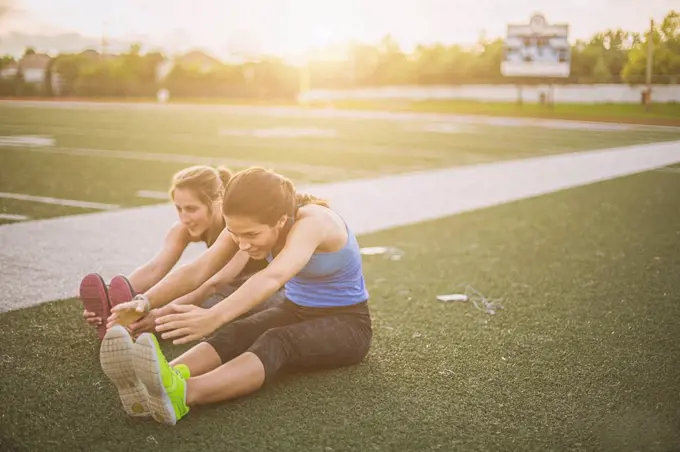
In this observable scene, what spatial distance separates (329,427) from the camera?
2.96 m

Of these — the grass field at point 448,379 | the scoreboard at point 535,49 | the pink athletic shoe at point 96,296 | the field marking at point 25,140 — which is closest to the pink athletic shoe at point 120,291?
the pink athletic shoe at point 96,296

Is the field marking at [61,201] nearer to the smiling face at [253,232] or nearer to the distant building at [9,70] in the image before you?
the distant building at [9,70]

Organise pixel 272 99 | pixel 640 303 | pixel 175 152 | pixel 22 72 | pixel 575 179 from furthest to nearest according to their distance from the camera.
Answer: pixel 272 99 < pixel 175 152 < pixel 22 72 < pixel 575 179 < pixel 640 303

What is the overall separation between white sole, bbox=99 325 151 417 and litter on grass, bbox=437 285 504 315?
2346 millimetres

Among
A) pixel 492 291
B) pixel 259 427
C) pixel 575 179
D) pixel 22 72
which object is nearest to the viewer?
pixel 259 427

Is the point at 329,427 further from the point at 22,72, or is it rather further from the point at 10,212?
the point at 22,72

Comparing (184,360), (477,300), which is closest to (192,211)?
(184,360)

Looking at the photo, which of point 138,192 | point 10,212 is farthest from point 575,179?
point 10,212

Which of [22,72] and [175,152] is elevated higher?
[22,72]

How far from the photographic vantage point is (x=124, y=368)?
2.83 m

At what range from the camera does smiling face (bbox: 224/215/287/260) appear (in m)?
3.14

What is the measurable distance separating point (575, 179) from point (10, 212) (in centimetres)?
749

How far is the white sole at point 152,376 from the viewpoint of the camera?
2787 millimetres

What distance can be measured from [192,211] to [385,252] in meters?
2.54
